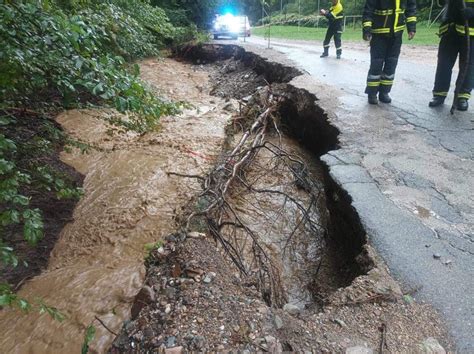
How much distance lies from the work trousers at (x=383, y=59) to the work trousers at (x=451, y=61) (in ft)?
1.86

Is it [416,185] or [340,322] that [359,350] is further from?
[416,185]

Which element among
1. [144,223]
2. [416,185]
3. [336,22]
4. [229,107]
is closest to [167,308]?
[144,223]

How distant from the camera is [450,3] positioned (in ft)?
14.9

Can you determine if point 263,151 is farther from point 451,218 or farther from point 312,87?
point 451,218

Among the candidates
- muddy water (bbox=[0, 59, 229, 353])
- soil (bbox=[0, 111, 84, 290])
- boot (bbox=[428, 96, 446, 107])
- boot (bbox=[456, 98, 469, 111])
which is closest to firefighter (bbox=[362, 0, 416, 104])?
boot (bbox=[428, 96, 446, 107])

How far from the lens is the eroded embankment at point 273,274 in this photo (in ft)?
5.87

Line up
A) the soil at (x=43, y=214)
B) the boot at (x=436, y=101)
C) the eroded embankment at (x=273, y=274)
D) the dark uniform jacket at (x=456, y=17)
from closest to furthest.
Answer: the eroded embankment at (x=273, y=274)
the soil at (x=43, y=214)
the dark uniform jacket at (x=456, y=17)
the boot at (x=436, y=101)

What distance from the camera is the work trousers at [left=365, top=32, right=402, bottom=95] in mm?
4832

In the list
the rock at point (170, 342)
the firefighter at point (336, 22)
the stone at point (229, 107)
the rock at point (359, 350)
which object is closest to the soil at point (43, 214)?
the rock at point (170, 342)

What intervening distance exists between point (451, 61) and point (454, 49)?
0.50 feet

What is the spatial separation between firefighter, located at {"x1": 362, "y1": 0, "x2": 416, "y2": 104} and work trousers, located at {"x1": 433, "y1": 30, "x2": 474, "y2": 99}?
1.51 ft

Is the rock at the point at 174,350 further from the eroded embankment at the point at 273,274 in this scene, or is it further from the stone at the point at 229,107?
the stone at the point at 229,107

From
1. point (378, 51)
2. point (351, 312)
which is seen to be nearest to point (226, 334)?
point (351, 312)

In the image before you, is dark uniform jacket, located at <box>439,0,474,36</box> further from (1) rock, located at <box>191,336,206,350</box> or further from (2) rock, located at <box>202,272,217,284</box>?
(1) rock, located at <box>191,336,206,350</box>
